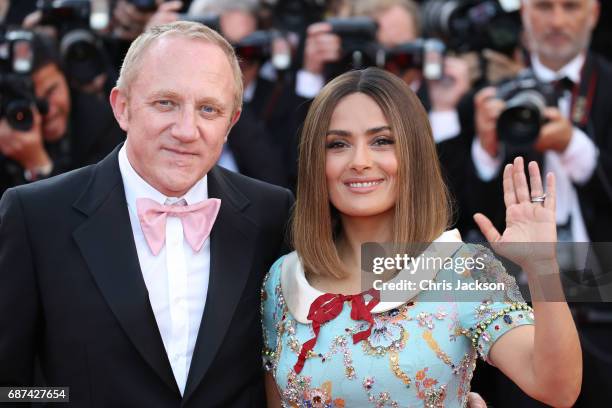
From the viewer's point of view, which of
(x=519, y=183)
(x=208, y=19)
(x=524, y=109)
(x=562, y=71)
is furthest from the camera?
(x=562, y=71)

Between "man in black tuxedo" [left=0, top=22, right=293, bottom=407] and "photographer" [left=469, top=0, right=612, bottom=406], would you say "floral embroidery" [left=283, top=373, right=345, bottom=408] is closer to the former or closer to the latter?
"man in black tuxedo" [left=0, top=22, right=293, bottom=407]

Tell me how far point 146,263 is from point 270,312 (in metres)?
0.39

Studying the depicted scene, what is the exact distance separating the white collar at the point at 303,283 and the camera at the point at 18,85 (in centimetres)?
202

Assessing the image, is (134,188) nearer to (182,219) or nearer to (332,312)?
(182,219)

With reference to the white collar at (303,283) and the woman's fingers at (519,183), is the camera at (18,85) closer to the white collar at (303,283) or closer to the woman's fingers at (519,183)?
the white collar at (303,283)

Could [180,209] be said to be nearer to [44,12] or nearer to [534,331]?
[534,331]

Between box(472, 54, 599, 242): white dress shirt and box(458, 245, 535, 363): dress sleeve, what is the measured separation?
1.68 meters

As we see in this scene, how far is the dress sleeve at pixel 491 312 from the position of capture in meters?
2.41

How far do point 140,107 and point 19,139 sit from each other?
1969 millimetres

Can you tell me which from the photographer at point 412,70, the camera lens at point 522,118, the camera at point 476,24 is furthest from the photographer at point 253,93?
the camera lens at point 522,118

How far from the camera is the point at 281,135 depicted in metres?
4.93

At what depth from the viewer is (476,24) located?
4660mm

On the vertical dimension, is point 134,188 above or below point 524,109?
below

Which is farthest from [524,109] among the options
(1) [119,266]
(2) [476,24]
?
(1) [119,266]
